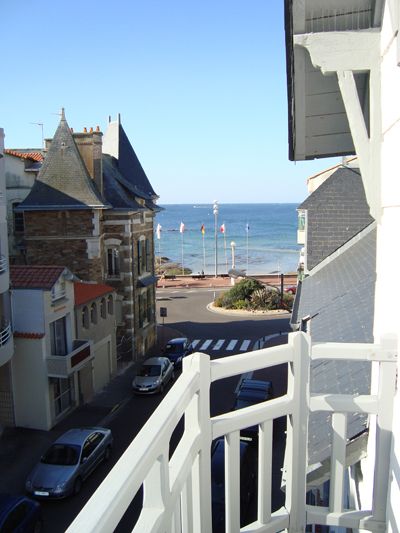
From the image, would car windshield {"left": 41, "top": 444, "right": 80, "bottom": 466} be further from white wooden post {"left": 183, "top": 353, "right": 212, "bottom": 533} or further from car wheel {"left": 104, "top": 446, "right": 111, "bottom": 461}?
white wooden post {"left": 183, "top": 353, "right": 212, "bottom": 533}

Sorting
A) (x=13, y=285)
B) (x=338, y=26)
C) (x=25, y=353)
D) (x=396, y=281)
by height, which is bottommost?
(x=25, y=353)

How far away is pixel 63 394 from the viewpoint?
21328 millimetres

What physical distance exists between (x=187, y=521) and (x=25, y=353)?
18.3 m

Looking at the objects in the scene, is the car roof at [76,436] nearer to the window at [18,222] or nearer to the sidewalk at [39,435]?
the sidewalk at [39,435]

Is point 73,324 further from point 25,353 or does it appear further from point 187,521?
point 187,521

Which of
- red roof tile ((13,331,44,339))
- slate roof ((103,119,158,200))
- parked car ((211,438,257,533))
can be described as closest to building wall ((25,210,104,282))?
slate roof ((103,119,158,200))

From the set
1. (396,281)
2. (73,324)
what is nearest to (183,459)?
(396,281)

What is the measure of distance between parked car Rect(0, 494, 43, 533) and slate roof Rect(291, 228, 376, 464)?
767 centimetres

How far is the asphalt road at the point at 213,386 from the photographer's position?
14.2m

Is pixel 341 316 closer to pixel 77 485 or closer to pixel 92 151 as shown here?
pixel 77 485

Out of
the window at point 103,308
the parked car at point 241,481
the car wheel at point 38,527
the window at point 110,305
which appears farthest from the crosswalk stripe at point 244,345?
the car wheel at point 38,527

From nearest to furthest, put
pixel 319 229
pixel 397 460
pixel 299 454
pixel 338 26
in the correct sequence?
pixel 397 460
pixel 299 454
pixel 338 26
pixel 319 229

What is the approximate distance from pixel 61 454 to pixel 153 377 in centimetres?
865

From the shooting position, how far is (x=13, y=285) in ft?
64.5
